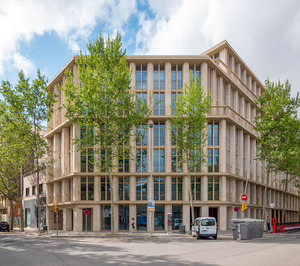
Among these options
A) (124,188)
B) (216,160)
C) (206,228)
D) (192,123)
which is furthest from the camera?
(216,160)

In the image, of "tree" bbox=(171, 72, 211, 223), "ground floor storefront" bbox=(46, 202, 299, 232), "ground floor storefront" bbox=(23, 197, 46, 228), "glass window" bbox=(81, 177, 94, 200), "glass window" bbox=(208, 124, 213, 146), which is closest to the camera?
"tree" bbox=(171, 72, 211, 223)

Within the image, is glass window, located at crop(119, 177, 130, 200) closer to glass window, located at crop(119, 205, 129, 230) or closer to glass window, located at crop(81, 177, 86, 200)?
glass window, located at crop(119, 205, 129, 230)

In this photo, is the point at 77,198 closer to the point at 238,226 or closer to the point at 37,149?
the point at 37,149

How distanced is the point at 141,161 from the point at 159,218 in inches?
264

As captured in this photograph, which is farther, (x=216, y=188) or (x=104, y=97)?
(x=216, y=188)

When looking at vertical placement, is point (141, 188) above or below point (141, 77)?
below

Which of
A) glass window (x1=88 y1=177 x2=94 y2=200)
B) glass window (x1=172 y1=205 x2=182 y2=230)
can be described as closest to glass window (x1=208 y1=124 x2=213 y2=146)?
glass window (x1=172 y1=205 x2=182 y2=230)

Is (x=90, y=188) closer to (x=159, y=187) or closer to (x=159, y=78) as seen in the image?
(x=159, y=187)

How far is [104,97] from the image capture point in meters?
32.0

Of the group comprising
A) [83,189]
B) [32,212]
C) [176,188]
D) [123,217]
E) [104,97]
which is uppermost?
[104,97]

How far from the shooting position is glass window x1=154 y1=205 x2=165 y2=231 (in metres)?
40.7

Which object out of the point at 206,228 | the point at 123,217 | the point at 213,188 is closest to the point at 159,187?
the point at 123,217

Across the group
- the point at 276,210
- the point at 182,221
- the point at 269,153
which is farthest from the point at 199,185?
the point at 276,210

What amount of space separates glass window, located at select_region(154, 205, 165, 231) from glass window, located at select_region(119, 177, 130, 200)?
3.77 m
